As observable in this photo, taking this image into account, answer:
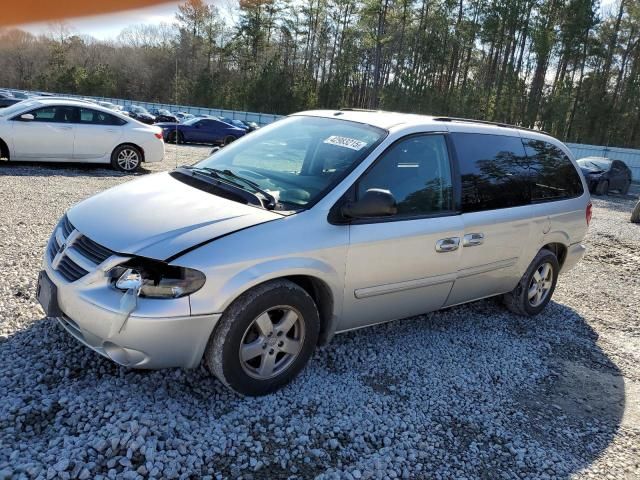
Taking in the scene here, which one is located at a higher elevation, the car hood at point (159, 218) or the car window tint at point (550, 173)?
the car window tint at point (550, 173)

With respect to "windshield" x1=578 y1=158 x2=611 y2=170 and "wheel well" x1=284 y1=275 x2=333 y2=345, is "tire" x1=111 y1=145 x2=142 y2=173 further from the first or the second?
"windshield" x1=578 y1=158 x2=611 y2=170

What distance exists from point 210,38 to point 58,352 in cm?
6513

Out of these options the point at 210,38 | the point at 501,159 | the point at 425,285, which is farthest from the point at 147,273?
the point at 210,38

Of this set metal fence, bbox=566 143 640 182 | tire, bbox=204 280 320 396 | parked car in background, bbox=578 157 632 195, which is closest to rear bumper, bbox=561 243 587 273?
tire, bbox=204 280 320 396

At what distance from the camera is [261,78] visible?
55531 mm

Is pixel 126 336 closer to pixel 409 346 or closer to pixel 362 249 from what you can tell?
pixel 362 249

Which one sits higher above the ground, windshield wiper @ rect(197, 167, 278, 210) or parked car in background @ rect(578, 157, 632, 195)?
windshield wiper @ rect(197, 167, 278, 210)

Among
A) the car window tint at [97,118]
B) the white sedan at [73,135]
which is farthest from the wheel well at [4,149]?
the car window tint at [97,118]

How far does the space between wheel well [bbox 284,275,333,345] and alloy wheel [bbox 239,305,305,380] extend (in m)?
0.21

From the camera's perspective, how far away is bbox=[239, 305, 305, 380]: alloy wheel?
3.10m

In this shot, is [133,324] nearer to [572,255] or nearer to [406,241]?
[406,241]

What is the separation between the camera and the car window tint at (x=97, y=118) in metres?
10.9

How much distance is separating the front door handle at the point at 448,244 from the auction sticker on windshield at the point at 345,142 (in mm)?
936

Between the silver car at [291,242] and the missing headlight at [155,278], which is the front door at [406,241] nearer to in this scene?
the silver car at [291,242]
